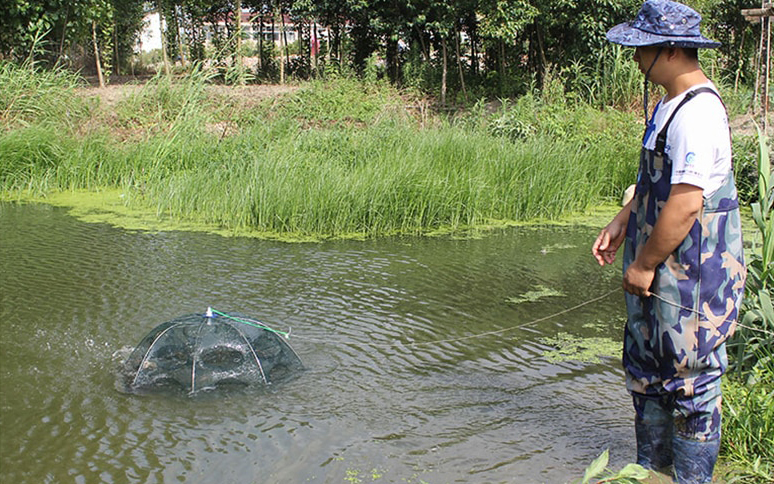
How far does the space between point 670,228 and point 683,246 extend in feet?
0.34

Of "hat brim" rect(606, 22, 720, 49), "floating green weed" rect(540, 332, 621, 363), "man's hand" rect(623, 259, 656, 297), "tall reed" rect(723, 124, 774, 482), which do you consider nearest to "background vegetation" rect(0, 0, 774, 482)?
"tall reed" rect(723, 124, 774, 482)

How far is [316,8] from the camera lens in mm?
15070

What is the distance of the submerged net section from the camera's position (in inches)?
149

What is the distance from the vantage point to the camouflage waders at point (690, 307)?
228 centimetres

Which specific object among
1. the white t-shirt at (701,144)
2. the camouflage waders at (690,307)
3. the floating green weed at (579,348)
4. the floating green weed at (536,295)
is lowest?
the floating green weed at (579,348)

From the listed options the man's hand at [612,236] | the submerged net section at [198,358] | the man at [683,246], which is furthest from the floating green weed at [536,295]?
the man at [683,246]

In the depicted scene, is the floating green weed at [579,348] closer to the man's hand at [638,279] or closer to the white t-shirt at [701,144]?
the man's hand at [638,279]

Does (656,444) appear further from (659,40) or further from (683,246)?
(659,40)

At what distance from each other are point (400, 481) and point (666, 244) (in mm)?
1464

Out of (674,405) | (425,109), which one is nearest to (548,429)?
(674,405)

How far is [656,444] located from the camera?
99.1 inches

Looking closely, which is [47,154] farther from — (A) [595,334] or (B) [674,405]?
(B) [674,405]

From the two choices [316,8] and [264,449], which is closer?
[264,449]

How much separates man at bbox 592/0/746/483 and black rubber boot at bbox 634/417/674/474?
0.06 metres
